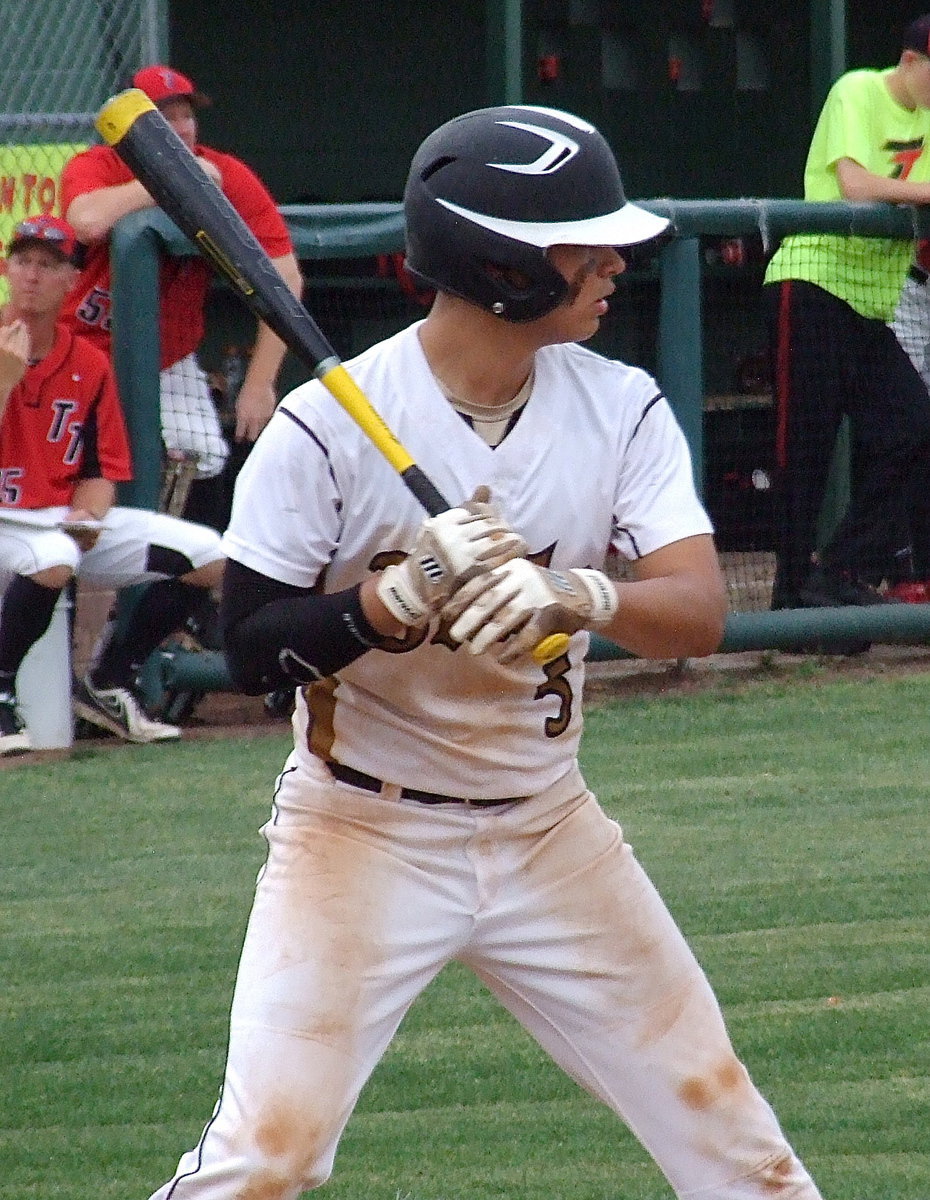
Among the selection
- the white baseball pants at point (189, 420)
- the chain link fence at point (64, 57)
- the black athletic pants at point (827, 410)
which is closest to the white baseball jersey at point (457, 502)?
the white baseball pants at point (189, 420)

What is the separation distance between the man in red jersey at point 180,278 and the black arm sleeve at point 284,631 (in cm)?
427

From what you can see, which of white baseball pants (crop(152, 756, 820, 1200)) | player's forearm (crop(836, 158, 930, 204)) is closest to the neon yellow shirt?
player's forearm (crop(836, 158, 930, 204))

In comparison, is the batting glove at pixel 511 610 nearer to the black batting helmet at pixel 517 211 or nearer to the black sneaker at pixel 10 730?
the black batting helmet at pixel 517 211

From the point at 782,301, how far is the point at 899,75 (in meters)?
0.90

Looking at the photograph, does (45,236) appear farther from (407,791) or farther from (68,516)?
(407,791)

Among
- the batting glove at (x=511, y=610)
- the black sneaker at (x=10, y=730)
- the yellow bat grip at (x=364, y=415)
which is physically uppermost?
the yellow bat grip at (x=364, y=415)

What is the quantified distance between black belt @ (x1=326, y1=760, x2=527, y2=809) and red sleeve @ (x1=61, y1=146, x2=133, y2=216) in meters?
4.52

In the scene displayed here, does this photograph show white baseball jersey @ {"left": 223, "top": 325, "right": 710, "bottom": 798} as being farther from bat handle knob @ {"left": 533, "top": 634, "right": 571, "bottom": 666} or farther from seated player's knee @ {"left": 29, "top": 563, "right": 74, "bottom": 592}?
seated player's knee @ {"left": 29, "top": 563, "right": 74, "bottom": 592}

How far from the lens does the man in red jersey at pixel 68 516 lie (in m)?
6.58

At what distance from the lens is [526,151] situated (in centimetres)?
270

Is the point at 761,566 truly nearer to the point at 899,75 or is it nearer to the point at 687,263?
the point at 687,263

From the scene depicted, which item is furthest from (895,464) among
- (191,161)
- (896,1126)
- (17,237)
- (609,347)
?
(191,161)

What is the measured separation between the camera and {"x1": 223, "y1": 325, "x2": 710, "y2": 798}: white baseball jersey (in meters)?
2.73

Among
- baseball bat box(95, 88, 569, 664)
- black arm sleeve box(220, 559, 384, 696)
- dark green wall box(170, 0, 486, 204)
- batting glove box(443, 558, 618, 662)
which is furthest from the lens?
dark green wall box(170, 0, 486, 204)
